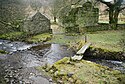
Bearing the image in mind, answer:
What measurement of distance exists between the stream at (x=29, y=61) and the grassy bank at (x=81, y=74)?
0.73 m

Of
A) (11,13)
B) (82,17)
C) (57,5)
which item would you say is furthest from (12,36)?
(57,5)

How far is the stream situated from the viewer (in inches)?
473

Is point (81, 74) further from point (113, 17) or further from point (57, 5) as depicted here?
point (57, 5)

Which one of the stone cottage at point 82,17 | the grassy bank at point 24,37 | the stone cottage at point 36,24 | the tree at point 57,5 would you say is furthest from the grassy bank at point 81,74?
the tree at point 57,5

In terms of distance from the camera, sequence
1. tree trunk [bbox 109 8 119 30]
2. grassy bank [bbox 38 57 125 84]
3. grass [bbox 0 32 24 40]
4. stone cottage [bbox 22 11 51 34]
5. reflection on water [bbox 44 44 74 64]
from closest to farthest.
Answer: grassy bank [bbox 38 57 125 84] < reflection on water [bbox 44 44 74 64] < grass [bbox 0 32 24 40] < stone cottage [bbox 22 11 51 34] < tree trunk [bbox 109 8 119 30]

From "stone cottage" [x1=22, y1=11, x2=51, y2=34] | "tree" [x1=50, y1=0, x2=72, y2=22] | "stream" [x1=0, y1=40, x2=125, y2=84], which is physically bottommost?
"stream" [x1=0, y1=40, x2=125, y2=84]

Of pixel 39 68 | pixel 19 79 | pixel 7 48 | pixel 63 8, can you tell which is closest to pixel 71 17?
pixel 63 8

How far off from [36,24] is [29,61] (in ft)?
39.6

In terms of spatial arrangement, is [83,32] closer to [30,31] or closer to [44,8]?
[30,31]

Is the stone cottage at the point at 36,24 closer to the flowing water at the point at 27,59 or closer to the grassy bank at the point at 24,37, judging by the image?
the grassy bank at the point at 24,37

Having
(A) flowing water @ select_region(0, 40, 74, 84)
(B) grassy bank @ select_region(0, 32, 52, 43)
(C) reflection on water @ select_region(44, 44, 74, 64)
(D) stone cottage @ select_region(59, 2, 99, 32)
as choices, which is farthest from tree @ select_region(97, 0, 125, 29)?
(A) flowing water @ select_region(0, 40, 74, 84)

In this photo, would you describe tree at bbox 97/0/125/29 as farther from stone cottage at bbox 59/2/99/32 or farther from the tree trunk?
stone cottage at bbox 59/2/99/32

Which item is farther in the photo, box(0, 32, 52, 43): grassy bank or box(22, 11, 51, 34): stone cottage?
box(22, 11, 51, 34): stone cottage

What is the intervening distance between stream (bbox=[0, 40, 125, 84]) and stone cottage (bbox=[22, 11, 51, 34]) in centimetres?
346
